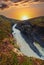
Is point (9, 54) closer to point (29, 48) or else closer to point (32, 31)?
point (29, 48)

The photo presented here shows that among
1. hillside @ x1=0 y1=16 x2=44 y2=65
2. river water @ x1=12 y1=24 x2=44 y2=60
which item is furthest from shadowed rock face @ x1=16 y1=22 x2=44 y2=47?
hillside @ x1=0 y1=16 x2=44 y2=65

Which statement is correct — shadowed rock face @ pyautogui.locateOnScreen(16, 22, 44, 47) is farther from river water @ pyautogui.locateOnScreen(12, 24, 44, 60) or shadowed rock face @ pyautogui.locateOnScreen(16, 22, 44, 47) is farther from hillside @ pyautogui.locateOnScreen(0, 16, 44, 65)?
hillside @ pyautogui.locateOnScreen(0, 16, 44, 65)

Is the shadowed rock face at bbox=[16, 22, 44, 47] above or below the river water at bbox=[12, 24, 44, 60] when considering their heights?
above

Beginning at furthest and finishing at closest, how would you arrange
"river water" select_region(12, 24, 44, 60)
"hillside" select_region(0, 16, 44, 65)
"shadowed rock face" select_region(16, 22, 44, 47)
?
"shadowed rock face" select_region(16, 22, 44, 47) < "river water" select_region(12, 24, 44, 60) < "hillside" select_region(0, 16, 44, 65)

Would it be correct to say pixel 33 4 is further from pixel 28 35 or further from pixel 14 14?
pixel 28 35

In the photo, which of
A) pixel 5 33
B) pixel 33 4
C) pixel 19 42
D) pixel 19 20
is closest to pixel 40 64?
pixel 19 42

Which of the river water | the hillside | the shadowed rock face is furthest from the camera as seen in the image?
the shadowed rock face

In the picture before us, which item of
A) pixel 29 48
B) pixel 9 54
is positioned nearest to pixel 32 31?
pixel 29 48

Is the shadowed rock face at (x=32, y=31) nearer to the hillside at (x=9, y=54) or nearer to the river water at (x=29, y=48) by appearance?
the river water at (x=29, y=48)
